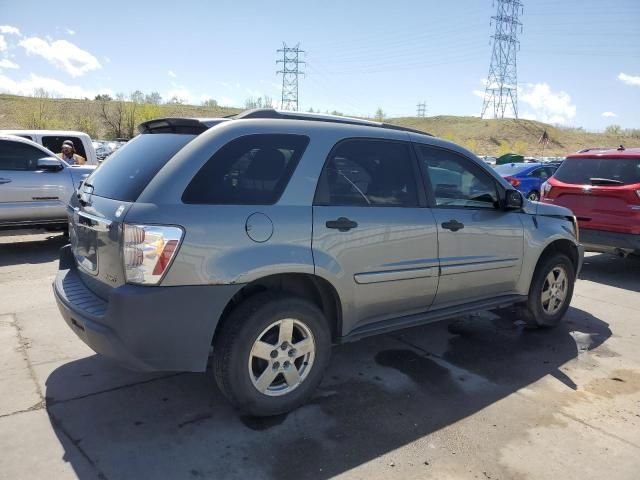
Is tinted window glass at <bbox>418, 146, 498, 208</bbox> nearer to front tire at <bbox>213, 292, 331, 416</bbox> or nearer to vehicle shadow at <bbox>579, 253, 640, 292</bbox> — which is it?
front tire at <bbox>213, 292, 331, 416</bbox>

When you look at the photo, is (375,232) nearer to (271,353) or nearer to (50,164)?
(271,353)

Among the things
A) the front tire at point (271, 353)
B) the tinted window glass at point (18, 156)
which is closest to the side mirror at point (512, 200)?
the front tire at point (271, 353)

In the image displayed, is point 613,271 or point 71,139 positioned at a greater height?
point 71,139

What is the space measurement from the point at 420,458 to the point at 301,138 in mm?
2073

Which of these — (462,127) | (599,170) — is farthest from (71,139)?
(462,127)

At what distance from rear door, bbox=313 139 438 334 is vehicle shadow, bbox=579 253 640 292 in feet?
15.7

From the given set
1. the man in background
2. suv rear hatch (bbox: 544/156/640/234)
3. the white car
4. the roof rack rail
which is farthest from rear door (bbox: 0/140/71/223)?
suv rear hatch (bbox: 544/156/640/234)

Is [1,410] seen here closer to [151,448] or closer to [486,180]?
[151,448]

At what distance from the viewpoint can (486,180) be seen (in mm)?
4477

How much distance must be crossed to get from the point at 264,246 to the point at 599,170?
260 inches

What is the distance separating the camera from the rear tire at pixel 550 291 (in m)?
4.97

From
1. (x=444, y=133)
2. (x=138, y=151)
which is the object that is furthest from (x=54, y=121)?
(x=138, y=151)

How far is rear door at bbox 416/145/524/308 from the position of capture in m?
4.04

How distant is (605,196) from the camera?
7473 mm
